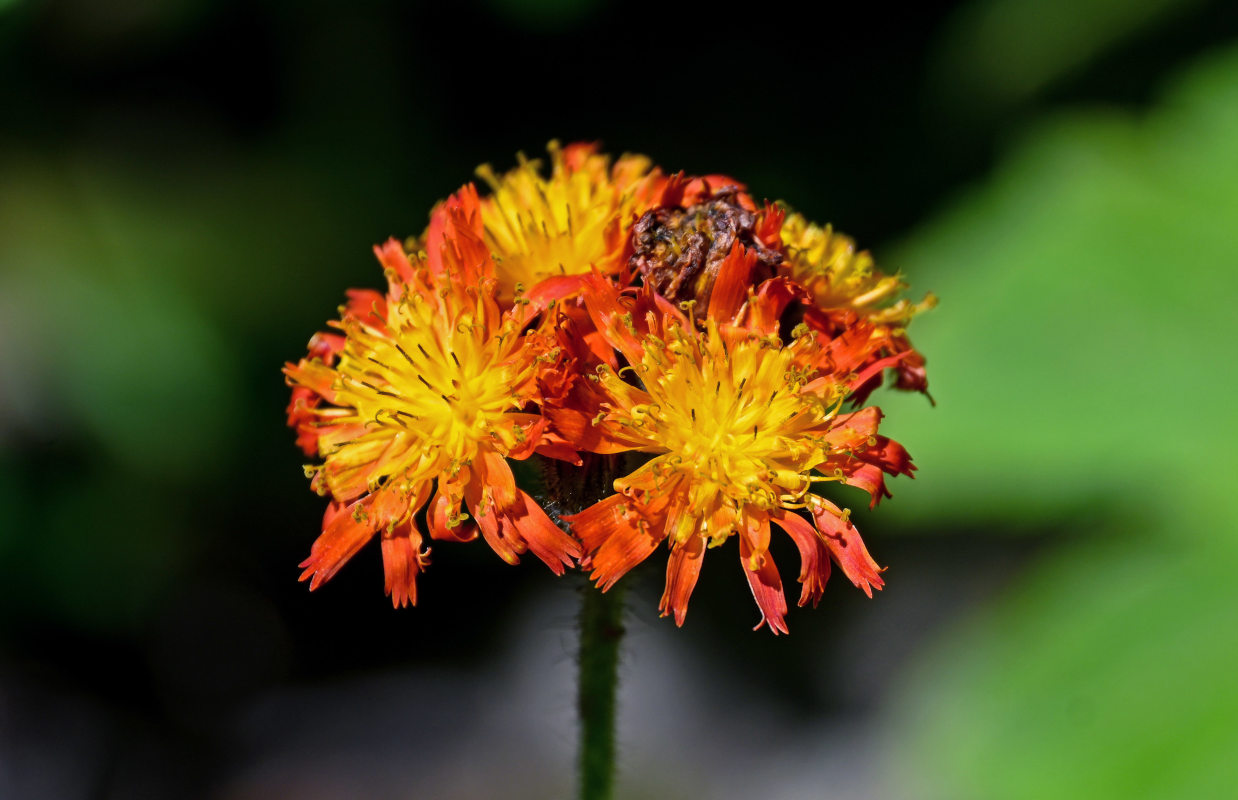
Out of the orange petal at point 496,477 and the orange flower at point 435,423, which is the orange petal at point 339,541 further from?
the orange petal at point 496,477

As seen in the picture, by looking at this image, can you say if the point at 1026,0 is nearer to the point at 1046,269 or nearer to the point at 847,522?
the point at 1046,269

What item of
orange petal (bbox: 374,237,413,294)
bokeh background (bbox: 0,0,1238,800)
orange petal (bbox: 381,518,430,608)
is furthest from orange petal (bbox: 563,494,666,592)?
bokeh background (bbox: 0,0,1238,800)

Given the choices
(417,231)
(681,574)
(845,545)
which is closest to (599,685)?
(681,574)

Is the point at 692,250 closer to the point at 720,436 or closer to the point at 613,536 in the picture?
the point at 720,436

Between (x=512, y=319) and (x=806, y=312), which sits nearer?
(x=512, y=319)

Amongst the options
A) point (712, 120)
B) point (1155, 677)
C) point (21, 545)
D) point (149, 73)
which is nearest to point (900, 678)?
point (1155, 677)

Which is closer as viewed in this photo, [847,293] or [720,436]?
[720,436]
